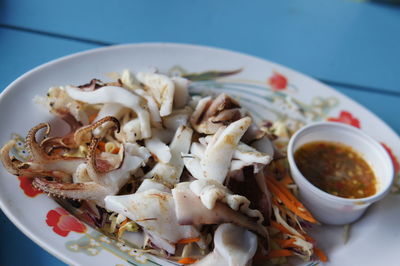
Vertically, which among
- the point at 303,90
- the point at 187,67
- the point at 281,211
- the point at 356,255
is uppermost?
the point at 187,67

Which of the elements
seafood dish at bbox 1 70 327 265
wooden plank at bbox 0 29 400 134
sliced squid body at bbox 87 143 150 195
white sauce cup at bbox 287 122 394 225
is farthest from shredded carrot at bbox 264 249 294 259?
wooden plank at bbox 0 29 400 134

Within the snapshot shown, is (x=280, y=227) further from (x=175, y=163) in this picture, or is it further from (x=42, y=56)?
(x=42, y=56)

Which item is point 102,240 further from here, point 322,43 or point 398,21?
point 398,21

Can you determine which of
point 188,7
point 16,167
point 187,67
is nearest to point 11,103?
point 16,167

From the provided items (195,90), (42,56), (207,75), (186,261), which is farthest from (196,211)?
(42,56)

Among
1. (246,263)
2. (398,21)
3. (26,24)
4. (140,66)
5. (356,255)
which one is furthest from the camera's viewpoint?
(398,21)

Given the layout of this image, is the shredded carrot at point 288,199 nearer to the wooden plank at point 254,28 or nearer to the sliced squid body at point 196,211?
the sliced squid body at point 196,211

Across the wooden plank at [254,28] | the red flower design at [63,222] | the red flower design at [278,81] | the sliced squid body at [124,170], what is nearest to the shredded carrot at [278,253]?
the sliced squid body at [124,170]
